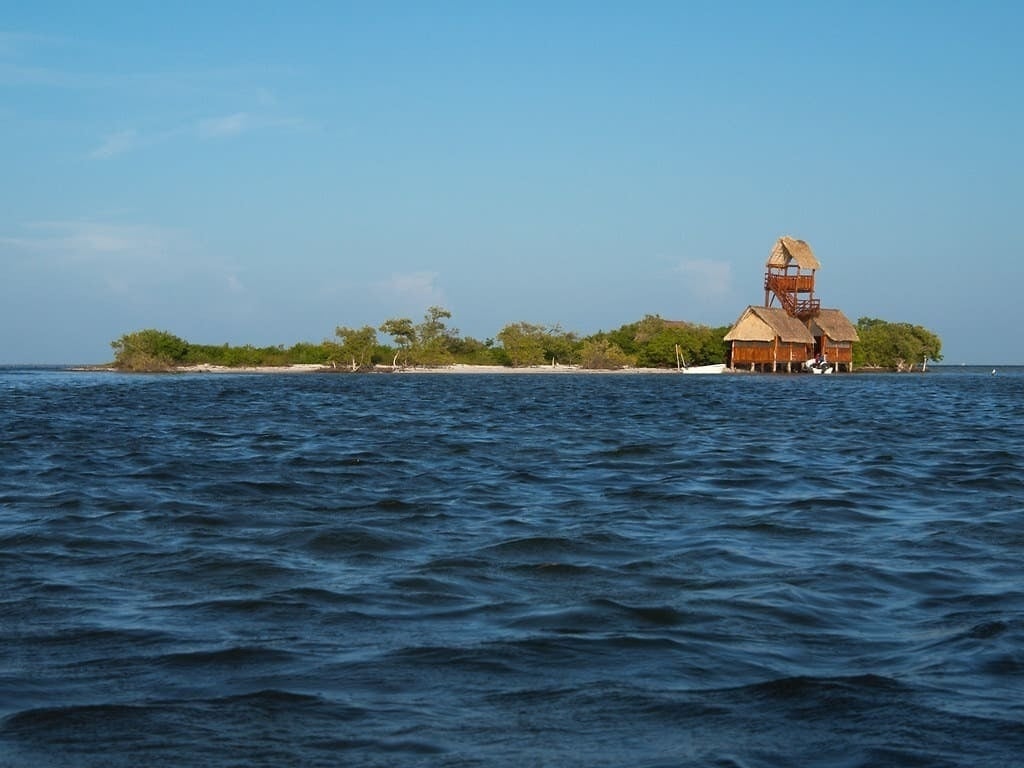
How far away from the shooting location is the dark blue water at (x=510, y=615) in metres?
3.46

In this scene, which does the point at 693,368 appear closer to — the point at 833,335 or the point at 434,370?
the point at 833,335

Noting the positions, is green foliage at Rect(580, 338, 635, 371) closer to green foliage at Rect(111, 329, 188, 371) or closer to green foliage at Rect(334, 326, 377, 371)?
green foliage at Rect(334, 326, 377, 371)

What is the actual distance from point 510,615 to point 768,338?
218 feet

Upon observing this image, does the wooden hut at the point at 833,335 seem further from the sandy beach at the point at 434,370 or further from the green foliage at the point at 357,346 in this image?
the green foliage at the point at 357,346

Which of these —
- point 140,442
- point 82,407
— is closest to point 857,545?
point 140,442

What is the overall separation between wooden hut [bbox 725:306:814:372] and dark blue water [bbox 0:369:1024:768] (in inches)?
2280

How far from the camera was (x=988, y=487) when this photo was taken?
10.4 metres

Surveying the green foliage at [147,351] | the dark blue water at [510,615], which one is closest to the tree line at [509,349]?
the green foliage at [147,351]

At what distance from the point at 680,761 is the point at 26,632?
3.02m

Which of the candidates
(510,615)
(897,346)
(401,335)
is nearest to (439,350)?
(401,335)

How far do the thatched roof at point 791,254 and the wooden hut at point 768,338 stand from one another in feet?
10.8

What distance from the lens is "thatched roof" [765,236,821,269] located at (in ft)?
234

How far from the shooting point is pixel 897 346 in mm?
93188

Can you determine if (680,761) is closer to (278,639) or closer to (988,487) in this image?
(278,639)
